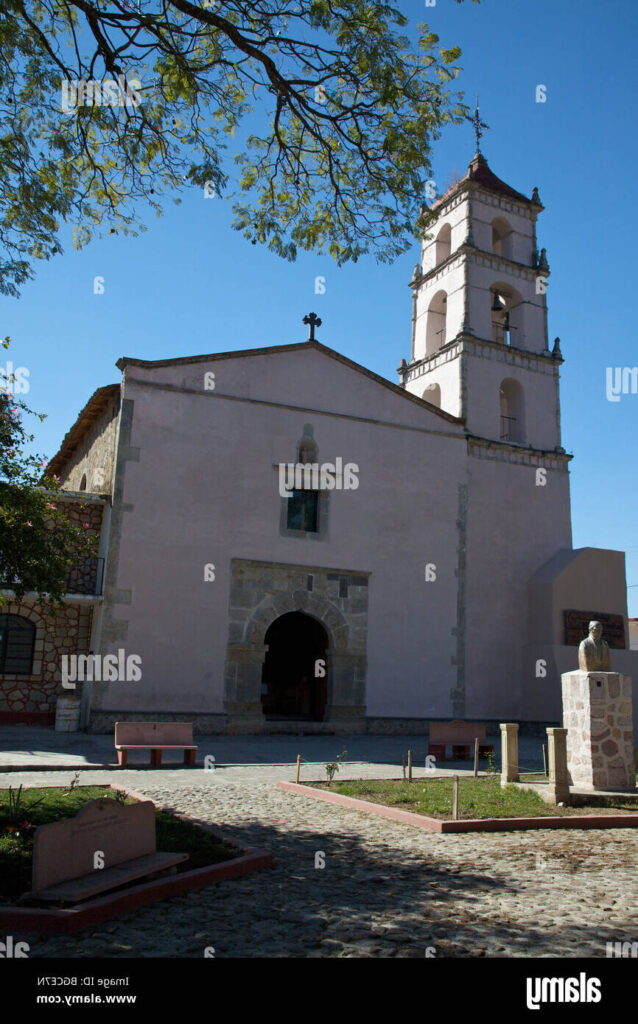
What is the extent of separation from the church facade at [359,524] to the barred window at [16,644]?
11.9 inches

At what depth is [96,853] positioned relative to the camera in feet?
16.3

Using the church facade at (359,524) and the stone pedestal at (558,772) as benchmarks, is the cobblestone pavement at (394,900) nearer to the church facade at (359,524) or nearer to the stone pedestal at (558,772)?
the stone pedestal at (558,772)

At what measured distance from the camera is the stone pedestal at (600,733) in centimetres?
988

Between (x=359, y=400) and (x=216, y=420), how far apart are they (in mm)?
3898

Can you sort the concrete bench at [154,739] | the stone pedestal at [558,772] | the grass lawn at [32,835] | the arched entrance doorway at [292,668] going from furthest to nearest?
the arched entrance doorway at [292,668]
the concrete bench at [154,739]
the stone pedestal at [558,772]
the grass lawn at [32,835]

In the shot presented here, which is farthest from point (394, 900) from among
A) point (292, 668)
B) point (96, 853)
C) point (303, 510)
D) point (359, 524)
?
point (292, 668)

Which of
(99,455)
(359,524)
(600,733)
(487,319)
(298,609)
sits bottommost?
(600,733)

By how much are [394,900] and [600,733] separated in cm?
590

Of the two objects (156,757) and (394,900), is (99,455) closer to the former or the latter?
(156,757)

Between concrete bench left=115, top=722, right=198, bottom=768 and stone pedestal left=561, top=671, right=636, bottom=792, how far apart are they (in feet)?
18.2

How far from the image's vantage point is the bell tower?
21.8m

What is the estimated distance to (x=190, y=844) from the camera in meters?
6.13

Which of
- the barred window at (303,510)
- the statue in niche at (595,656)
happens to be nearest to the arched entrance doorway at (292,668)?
the barred window at (303,510)
